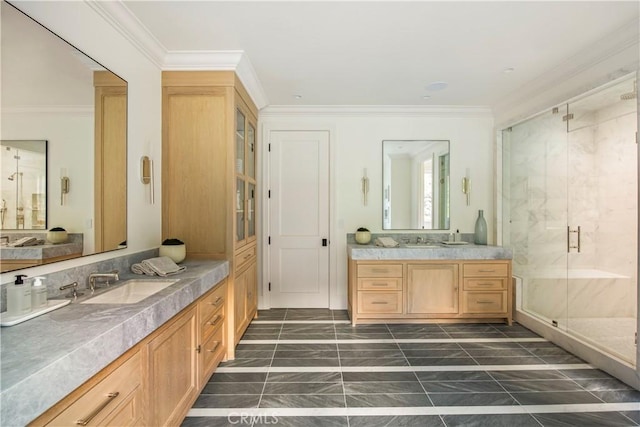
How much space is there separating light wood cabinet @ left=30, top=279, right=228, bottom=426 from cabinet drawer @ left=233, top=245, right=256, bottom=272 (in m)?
0.45

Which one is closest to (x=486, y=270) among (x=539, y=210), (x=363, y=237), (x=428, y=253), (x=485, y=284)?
(x=485, y=284)

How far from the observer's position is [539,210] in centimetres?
352

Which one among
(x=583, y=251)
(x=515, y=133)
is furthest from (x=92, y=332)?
(x=515, y=133)

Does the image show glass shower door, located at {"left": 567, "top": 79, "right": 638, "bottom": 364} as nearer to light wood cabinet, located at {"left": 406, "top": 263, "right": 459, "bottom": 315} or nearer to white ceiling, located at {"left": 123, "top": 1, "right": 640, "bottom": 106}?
white ceiling, located at {"left": 123, "top": 1, "right": 640, "bottom": 106}

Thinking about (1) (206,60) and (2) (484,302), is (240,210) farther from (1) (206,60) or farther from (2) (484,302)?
(2) (484,302)

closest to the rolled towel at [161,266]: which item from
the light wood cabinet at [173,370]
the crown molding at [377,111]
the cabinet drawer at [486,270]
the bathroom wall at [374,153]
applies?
the light wood cabinet at [173,370]

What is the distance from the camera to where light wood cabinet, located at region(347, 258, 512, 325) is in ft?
11.4

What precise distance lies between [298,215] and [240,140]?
1313mm

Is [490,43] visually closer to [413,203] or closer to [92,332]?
[413,203]

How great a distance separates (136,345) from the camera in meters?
1.31

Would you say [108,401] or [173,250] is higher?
[173,250]

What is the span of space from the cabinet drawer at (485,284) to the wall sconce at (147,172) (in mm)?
3337

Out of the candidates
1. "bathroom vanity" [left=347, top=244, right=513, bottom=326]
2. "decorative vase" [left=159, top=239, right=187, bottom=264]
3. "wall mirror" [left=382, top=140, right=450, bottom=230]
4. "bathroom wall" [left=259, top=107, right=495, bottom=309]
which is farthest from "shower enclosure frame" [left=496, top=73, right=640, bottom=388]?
"decorative vase" [left=159, top=239, right=187, bottom=264]

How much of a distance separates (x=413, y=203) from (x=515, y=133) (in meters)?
1.48
